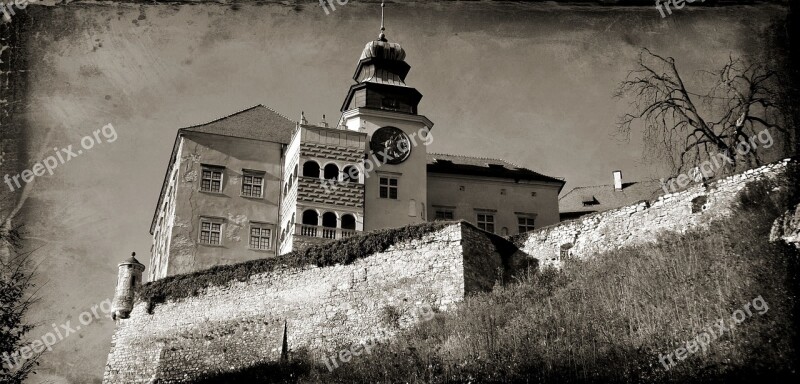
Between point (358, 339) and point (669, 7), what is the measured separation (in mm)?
13703

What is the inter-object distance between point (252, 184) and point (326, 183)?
4.14m

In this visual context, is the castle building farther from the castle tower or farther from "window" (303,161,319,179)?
the castle tower

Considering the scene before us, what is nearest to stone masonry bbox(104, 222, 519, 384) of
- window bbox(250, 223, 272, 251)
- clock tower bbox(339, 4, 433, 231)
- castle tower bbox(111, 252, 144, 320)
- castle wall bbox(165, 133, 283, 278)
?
castle tower bbox(111, 252, 144, 320)

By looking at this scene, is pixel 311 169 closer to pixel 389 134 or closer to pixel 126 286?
pixel 389 134

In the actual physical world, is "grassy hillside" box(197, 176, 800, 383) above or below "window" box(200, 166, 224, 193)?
below

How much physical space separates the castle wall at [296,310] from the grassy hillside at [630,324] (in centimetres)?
136

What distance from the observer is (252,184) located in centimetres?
4050

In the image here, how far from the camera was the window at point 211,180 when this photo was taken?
39.9 m

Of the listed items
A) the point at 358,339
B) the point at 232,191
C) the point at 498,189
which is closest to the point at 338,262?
the point at 358,339

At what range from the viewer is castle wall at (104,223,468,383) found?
91.7ft

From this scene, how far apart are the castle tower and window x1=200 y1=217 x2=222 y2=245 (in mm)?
3465

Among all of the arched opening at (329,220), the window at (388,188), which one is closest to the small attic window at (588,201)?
the window at (388,188)

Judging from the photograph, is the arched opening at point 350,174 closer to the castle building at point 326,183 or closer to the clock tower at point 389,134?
the castle building at point 326,183

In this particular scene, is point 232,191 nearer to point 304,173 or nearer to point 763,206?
point 304,173
